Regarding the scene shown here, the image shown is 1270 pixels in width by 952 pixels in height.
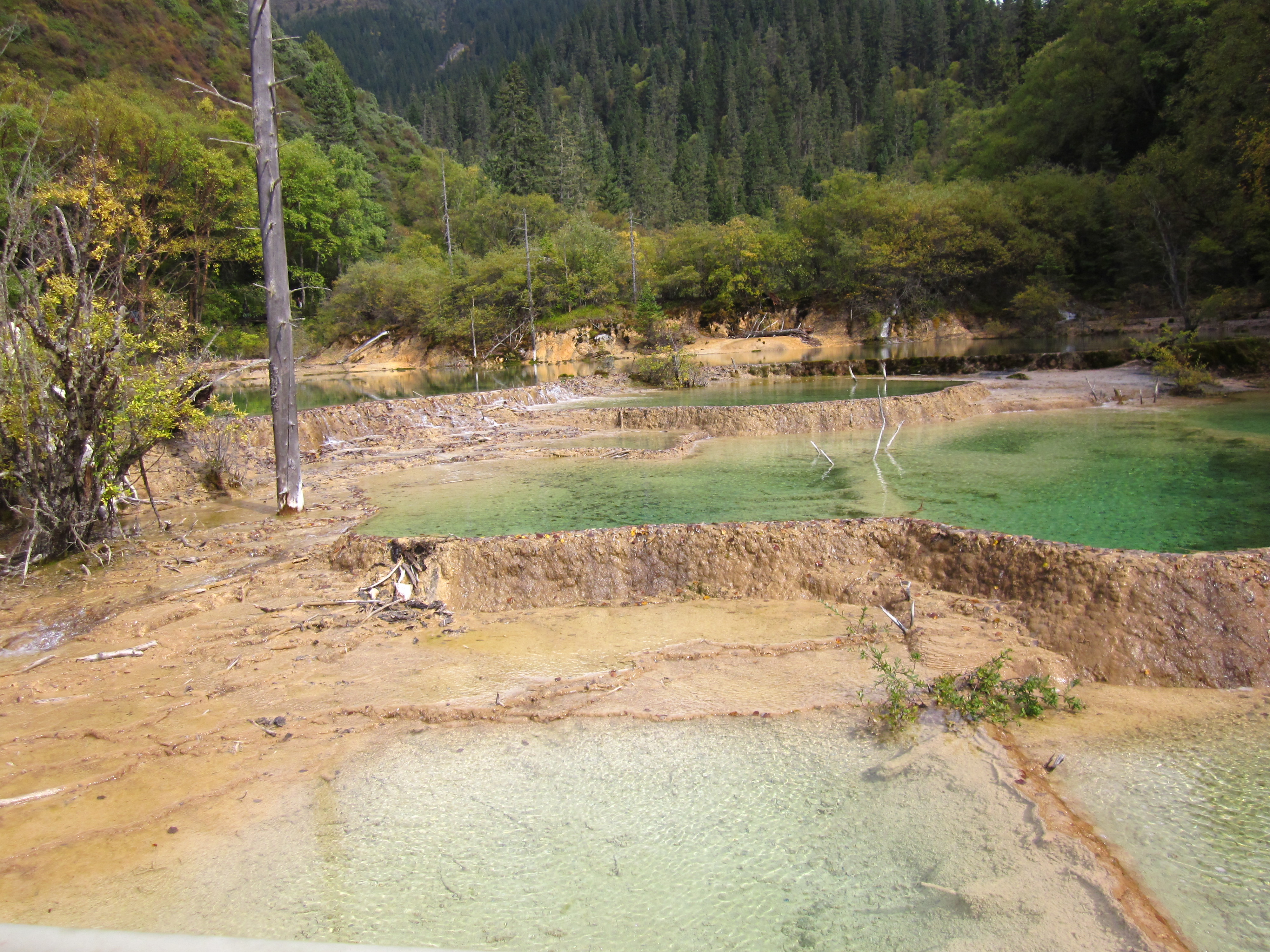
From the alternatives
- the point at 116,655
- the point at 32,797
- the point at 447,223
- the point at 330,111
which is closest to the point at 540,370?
the point at 447,223

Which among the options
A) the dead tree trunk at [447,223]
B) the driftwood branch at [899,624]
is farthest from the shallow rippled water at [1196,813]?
the dead tree trunk at [447,223]

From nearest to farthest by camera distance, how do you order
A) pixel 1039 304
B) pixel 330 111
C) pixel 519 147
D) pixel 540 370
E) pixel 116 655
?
pixel 116 655 < pixel 1039 304 < pixel 540 370 < pixel 330 111 < pixel 519 147

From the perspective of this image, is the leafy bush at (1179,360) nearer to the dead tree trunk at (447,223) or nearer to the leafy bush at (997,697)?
the leafy bush at (997,697)

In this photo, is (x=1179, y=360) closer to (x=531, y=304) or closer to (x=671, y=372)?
(x=671, y=372)

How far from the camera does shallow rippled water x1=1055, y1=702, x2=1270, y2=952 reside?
11.2ft

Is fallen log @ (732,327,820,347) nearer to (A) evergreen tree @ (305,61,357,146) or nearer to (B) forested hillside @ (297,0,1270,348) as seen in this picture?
(B) forested hillside @ (297,0,1270,348)

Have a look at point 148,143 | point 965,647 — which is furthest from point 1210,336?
point 148,143

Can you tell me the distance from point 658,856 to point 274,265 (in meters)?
9.02

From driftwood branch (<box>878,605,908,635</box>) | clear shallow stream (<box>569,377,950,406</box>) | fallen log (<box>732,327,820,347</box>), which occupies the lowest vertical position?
driftwood branch (<box>878,605,908,635</box>)

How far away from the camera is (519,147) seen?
6531 centimetres

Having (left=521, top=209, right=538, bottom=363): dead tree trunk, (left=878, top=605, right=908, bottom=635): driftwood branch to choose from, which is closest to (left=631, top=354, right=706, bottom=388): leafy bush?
(left=521, top=209, right=538, bottom=363): dead tree trunk

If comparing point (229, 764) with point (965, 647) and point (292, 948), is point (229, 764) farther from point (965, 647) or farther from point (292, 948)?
point (965, 647)

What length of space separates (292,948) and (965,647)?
5.89 m

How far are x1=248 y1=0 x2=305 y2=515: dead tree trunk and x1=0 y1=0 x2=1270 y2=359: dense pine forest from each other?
0.44m
